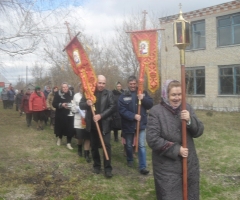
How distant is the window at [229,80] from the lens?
19.2m

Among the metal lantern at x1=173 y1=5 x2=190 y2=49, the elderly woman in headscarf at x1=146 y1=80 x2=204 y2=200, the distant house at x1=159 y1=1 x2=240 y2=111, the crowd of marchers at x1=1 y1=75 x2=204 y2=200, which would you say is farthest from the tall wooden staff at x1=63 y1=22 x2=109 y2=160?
the distant house at x1=159 y1=1 x2=240 y2=111

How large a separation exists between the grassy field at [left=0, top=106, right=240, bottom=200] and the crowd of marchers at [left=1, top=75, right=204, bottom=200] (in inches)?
11.7

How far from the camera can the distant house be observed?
1914 cm

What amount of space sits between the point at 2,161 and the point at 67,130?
1804mm

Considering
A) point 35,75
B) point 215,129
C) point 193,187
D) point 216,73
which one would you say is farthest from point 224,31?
point 35,75

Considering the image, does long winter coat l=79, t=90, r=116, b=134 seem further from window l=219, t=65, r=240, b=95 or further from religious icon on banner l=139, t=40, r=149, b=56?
window l=219, t=65, r=240, b=95

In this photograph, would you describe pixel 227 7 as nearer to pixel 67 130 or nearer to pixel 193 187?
pixel 67 130

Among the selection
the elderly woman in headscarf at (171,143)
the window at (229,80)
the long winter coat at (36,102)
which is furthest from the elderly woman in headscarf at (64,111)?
the window at (229,80)

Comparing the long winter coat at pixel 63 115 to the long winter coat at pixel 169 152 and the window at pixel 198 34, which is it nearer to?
the long winter coat at pixel 169 152

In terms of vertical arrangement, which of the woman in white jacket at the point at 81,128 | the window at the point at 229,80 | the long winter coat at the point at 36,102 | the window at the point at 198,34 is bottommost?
the woman in white jacket at the point at 81,128

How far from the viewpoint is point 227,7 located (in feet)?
62.5

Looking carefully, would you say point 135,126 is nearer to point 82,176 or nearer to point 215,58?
point 82,176

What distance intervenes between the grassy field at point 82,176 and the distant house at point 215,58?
1179 cm

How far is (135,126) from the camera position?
602 centimetres
